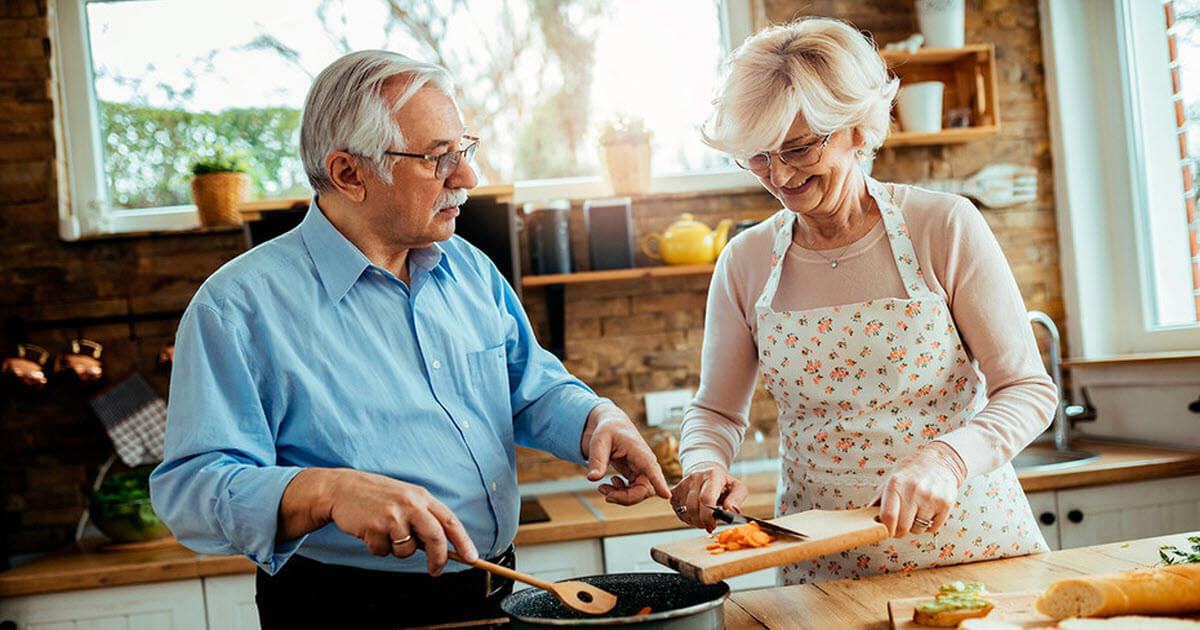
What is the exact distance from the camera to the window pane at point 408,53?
126 inches

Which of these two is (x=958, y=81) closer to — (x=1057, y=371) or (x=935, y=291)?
(x=1057, y=371)

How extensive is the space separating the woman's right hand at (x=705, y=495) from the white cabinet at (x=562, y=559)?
3.33 ft

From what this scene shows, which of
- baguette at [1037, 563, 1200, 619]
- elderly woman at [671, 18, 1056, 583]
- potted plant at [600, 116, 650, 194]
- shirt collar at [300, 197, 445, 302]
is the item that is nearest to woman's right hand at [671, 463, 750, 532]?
elderly woman at [671, 18, 1056, 583]

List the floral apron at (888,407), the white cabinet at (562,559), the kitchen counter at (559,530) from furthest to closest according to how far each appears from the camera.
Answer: the white cabinet at (562,559), the kitchen counter at (559,530), the floral apron at (888,407)

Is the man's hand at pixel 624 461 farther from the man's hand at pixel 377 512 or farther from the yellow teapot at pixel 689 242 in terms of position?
the yellow teapot at pixel 689 242

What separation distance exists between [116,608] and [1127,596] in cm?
232

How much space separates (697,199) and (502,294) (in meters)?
1.66

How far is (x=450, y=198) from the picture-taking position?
1542mm

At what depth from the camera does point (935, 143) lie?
11.0ft

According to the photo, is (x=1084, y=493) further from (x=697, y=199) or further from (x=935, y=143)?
(x=697, y=199)

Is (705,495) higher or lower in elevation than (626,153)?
lower

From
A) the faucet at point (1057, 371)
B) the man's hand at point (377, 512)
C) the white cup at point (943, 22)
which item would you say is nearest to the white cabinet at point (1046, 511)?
the faucet at point (1057, 371)

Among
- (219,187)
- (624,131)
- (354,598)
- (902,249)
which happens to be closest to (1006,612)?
(902,249)

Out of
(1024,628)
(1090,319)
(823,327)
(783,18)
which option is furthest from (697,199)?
(1024,628)
